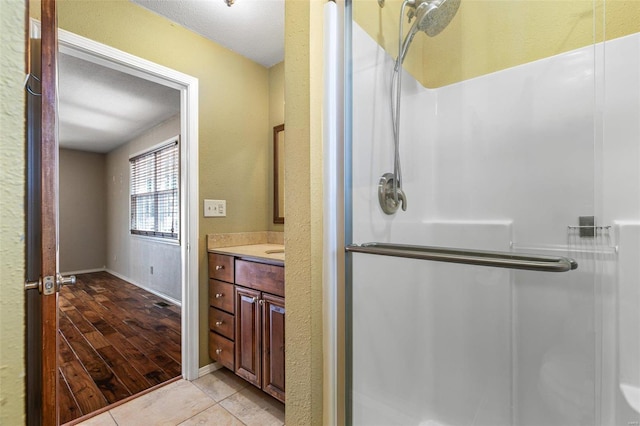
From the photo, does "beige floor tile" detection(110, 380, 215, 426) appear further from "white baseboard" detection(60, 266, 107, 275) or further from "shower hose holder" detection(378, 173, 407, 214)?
"white baseboard" detection(60, 266, 107, 275)

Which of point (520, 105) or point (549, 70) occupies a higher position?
point (549, 70)

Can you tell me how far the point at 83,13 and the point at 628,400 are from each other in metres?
2.91

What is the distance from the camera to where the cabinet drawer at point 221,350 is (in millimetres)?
1851

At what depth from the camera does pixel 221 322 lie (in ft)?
6.31

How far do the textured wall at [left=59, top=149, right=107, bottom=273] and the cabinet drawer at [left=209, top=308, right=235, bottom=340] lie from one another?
4.93 metres

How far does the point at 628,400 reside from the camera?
997mm

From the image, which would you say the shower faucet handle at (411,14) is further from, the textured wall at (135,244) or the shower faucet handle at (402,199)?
the textured wall at (135,244)

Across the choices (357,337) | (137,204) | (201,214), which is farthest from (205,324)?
(137,204)

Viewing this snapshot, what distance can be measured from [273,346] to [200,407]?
56 centimetres

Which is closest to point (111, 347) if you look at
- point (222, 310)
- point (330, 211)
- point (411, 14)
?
point (222, 310)

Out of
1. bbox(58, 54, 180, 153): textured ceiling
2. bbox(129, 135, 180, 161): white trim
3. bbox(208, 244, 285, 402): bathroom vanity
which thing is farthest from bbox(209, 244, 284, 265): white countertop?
bbox(129, 135, 180, 161): white trim

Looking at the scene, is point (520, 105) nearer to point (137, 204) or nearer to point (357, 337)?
point (357, 337)

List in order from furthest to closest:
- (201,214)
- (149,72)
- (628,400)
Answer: (201,214) → (149,72) → (628,400)

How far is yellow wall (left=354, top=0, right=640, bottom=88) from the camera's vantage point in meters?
1.11
